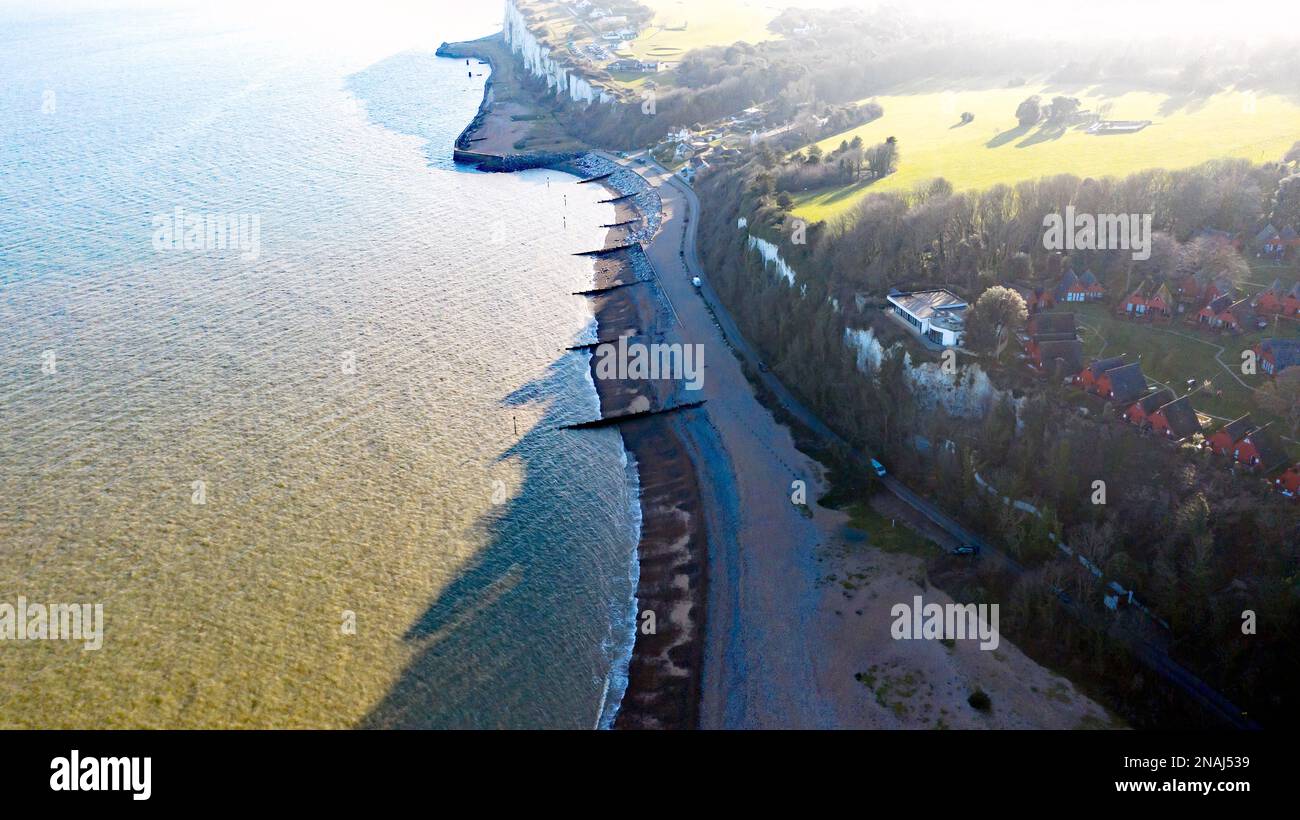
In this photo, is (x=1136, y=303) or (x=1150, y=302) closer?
(x=1150, y=302)

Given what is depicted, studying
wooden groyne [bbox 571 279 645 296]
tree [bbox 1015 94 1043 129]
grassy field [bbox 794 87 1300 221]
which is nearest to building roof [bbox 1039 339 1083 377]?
grassy field [bbox 794 87 1300 221]

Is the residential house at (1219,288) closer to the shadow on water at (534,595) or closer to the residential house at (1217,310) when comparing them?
the residential house at (1217,310)

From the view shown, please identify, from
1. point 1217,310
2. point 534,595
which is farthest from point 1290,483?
point 534,595

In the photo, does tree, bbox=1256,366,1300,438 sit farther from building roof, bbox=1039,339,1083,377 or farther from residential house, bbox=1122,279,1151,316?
residential house, bbox=1122,279,1151,316

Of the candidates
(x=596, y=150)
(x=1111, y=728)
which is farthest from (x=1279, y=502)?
(x=596, y=150)

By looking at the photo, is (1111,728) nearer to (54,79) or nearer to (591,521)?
(591,521)

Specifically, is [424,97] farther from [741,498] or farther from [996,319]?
[996,319]

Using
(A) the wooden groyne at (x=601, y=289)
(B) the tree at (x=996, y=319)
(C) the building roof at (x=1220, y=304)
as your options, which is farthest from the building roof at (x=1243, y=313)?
(A) the wooden groyne at (x=601, y=289)
